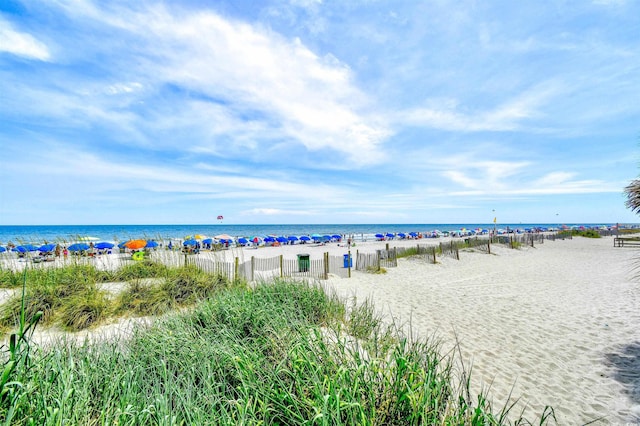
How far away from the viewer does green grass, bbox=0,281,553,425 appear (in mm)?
2400

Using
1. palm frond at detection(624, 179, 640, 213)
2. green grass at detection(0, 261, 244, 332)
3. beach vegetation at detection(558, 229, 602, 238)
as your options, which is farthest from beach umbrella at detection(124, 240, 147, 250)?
beach vegetation at detection(558, 229, 602, 238)

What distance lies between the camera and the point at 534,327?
301 inches

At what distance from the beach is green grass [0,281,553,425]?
658 mm

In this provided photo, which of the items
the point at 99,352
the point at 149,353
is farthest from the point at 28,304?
the point at 149,353

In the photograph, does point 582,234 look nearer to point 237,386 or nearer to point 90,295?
point 237,386

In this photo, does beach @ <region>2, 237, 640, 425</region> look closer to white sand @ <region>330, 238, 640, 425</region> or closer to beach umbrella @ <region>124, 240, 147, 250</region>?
white sand @ <region>330, 238, 640, 425</region>

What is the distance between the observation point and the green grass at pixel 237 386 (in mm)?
2400

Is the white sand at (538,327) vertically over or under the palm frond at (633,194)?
under

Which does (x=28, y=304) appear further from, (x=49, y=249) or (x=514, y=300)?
(x=49, y=249)

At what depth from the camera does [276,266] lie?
56.6 ft

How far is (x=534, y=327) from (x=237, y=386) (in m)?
8.16

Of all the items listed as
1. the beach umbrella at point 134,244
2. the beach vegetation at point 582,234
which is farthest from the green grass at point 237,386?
the beach vegetation at point 582,234

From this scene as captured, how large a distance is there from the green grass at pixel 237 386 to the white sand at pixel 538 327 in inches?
87.4

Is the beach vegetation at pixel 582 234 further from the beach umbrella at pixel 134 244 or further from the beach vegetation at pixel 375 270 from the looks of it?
the beach umbrella at pixel 134 244
